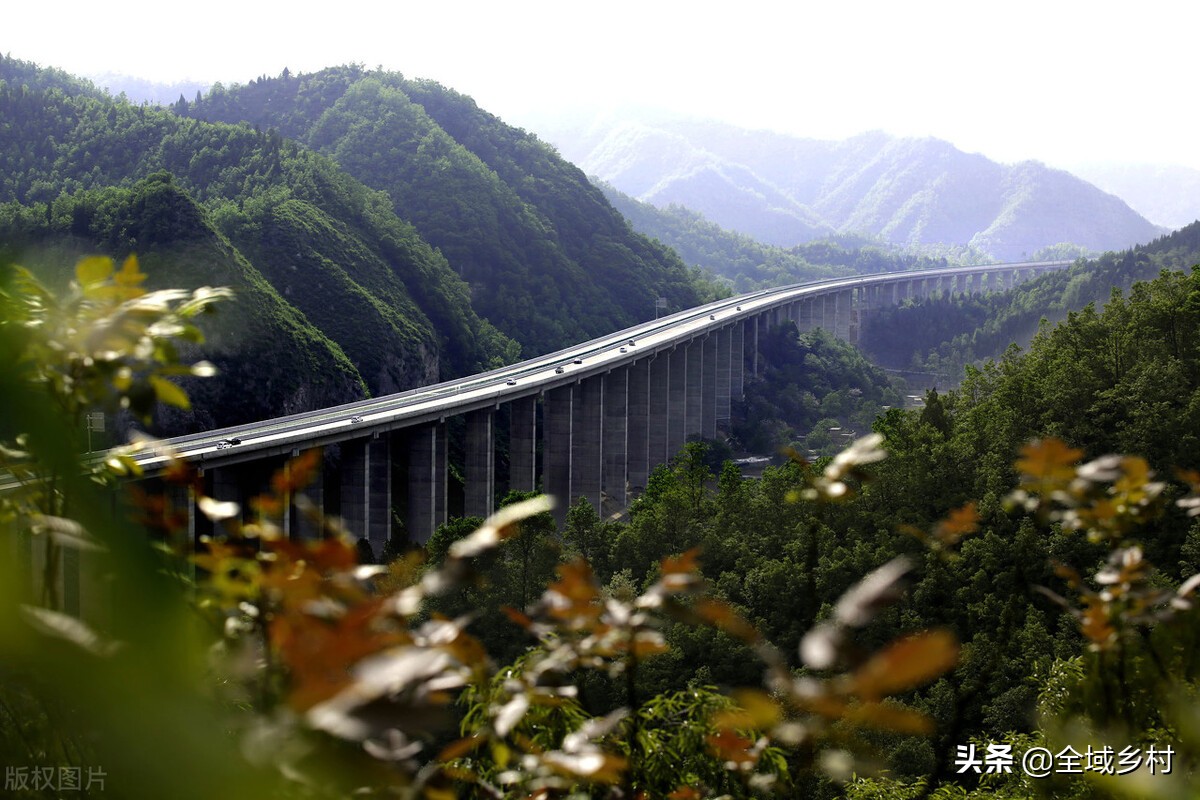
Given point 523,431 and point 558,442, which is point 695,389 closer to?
point 558,442

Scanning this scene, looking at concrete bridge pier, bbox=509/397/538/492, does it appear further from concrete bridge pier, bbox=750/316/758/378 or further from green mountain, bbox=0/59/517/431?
concrete bridge pier, bbox=750/316/758/378

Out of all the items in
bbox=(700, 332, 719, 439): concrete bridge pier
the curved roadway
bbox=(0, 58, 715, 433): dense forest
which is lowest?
bbox=(700, 332, 719, 439): concrete bridge pier

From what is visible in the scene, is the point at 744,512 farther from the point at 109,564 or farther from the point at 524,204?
the point at 524,204

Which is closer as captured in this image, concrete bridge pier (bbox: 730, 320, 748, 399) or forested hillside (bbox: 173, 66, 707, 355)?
concrete bridge pier (bbox: 730, 320, 748, 399)

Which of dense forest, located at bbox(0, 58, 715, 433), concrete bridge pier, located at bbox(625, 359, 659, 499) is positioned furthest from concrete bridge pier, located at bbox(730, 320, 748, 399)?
concrete bridge pier, located at bbox(625, 359, 659, 499)

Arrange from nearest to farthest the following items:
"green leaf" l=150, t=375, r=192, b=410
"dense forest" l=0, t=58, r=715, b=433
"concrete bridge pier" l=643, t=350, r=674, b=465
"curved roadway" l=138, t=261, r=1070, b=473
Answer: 1. "green leaf" l=150, t=375, r=192, b=410
2. "curved roadway" l=138, t=261, r=1070, b=473
3. "dense forest" l=0, t=58, r=715, b=433
4. "concrete bridge pier" l=643, t=350, r=674, b=465

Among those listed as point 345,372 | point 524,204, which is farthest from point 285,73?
point 345,372

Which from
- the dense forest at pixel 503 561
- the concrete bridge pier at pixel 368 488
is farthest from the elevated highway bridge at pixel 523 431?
the dense forest at pixel 503 561
